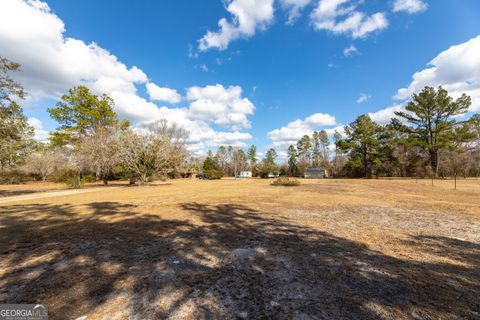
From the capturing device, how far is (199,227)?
5855 millimetres

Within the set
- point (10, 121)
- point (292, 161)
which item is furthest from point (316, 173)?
point (10, 121)

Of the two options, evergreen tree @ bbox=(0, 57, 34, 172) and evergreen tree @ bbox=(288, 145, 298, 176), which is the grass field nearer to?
evergreen tree @ bbox=(0, 57, 34, 172)

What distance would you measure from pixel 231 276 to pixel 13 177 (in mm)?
48206

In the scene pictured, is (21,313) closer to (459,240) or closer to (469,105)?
(459,240)

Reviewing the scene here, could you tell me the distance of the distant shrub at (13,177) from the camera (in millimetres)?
32750

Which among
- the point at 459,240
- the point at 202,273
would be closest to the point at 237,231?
the point at 202,273

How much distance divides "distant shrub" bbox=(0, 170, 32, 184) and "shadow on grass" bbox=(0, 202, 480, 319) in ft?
137

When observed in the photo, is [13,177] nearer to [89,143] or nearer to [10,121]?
[89,143]

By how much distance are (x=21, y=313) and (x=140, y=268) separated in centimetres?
132

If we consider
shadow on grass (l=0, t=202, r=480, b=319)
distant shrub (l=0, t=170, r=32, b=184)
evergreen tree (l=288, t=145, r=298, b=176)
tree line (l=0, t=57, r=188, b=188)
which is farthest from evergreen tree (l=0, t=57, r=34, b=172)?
evergreen tree (l=288, t=145, r=298, b=176)

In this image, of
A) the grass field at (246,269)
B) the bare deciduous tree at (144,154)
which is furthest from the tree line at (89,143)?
the grass field at (246,269)

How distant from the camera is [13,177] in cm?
3394

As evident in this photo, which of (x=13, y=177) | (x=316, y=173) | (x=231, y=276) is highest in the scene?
(x=316, y=173)

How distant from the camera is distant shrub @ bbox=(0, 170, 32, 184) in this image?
3275cm
